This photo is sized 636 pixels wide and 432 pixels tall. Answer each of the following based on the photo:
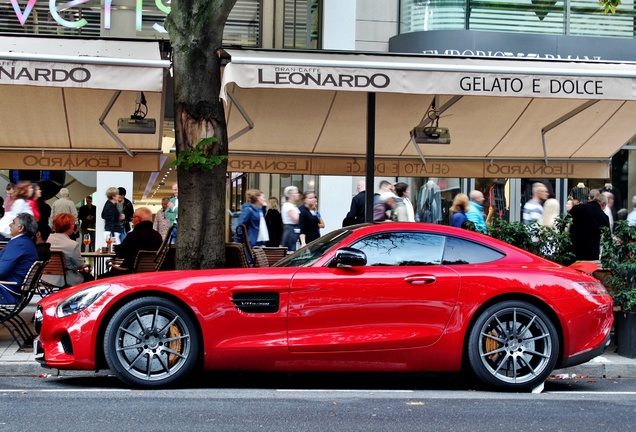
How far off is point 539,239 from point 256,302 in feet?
14.6

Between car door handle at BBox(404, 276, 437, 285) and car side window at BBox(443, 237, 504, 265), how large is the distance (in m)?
0.31

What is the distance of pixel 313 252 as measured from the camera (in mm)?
8000

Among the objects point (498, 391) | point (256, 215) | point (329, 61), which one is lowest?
point (498, 391)

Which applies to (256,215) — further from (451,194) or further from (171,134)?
(451,194)

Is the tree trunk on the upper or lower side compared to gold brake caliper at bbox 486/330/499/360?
upper

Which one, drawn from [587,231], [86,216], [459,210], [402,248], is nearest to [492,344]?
[402,248]

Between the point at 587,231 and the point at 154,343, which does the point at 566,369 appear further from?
the point at 154,343

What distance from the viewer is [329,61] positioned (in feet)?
33.8

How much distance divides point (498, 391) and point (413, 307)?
1.01 metres

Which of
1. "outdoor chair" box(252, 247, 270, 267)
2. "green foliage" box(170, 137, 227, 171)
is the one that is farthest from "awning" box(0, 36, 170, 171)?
"outdoor chair" box(252, 247, 270, 267)

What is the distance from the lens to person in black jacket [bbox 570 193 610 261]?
38.7 feet

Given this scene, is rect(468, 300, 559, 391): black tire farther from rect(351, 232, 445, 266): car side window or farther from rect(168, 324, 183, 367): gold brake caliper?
rect(168, 324, 183, 367): gold brake caliper

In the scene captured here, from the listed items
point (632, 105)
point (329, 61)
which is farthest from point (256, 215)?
point (632, 105)

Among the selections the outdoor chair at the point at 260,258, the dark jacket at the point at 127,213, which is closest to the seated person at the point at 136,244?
the outdoor chair at the point at 260,258
